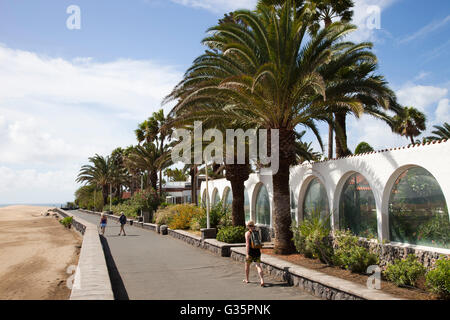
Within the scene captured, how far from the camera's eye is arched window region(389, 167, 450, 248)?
9523mm

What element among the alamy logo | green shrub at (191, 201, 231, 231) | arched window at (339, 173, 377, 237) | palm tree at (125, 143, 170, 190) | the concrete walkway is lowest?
the concrete walkway

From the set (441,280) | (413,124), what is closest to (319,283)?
(441,280)

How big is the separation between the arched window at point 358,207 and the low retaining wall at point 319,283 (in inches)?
134

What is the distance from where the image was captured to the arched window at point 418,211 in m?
9.52

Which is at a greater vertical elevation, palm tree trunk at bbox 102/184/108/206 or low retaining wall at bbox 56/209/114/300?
palm tree trunk at bbox 102/184/108/206

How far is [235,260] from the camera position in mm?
13422

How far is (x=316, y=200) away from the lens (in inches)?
603

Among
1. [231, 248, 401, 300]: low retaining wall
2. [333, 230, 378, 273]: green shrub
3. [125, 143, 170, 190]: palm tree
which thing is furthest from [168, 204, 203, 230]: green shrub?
[125, 143, 170, 190]: palm tree

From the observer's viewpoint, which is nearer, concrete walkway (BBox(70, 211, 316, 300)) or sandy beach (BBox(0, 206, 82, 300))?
concrete walkway (BBox(70, 211, 316, 300))

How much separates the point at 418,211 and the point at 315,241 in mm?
2845

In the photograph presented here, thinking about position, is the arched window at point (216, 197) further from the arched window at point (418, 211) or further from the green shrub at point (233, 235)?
the arched window at point (418, 211)

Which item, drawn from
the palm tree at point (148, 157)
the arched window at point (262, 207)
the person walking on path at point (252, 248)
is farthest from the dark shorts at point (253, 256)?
the palm tree at point (148, 157)

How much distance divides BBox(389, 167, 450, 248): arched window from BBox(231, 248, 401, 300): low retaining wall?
10.6 feet

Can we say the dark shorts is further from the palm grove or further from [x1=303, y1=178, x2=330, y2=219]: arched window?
[x1=303, y1=178, x2=330, y2=219]: arched window
